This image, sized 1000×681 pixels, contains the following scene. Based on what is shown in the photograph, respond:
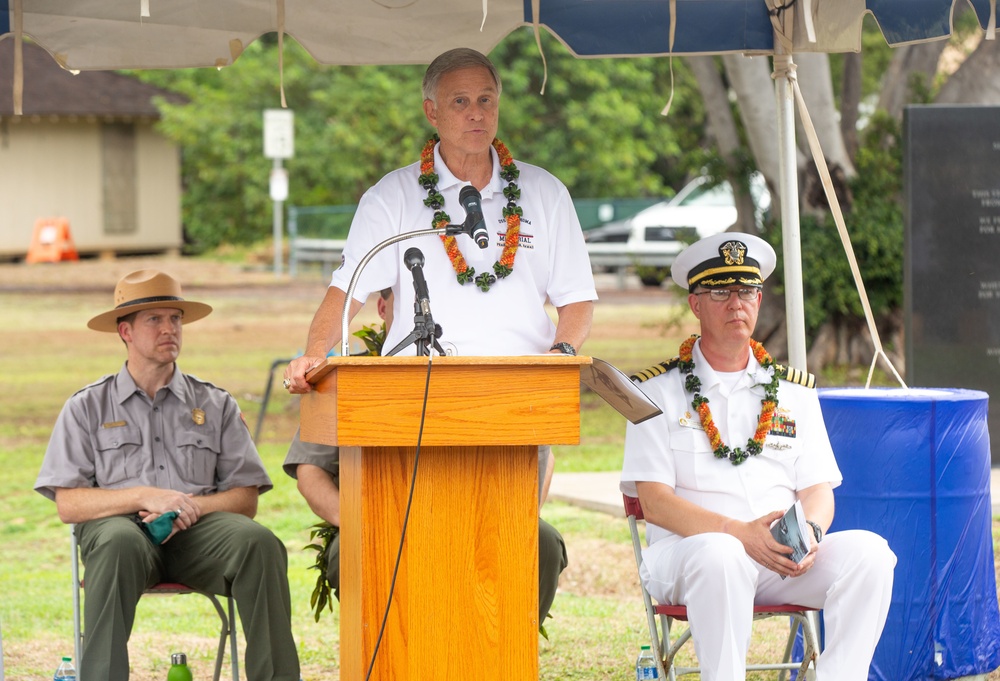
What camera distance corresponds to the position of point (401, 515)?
12.1ft

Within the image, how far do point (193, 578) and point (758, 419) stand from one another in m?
2.04

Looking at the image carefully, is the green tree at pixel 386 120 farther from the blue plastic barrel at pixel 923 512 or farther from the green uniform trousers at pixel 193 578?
the green uniform trousers at pixel 193 578

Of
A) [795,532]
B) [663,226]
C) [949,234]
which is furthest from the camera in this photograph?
[663,226]

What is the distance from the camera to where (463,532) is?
3.71 metres

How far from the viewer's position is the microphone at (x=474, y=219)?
3.64 metres

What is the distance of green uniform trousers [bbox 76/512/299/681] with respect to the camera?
4699 mm

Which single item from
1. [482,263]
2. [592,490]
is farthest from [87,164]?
[482,263]

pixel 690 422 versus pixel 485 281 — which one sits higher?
pixel 485 281

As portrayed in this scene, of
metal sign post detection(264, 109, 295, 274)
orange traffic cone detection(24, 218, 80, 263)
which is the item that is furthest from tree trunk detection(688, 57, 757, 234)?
orange traffic cone detection(24, 218, 80, 263)

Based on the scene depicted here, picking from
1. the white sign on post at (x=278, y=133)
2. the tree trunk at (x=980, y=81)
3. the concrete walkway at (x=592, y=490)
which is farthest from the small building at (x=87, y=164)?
the concrete walkway at (x=592, y=490)

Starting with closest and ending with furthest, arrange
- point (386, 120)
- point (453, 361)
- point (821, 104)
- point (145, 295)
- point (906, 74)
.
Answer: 1. point (453, 361)
2. point (145, 295)
3. point (821, 104)
4. point (906, 74)
5. point (386, 120)

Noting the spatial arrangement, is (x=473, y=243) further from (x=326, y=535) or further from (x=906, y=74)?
(x=906, y=74)

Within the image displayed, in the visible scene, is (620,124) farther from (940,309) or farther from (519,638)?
(519,638)

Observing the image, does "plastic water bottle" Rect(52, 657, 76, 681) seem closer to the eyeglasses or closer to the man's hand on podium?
the man's hand on podium
